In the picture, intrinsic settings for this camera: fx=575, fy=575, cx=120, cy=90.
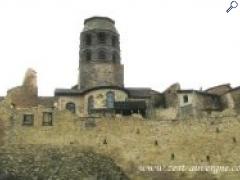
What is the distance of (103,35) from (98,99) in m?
9.04

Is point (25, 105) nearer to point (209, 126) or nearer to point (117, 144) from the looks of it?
point (117, 144)

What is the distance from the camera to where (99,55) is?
62.3 m

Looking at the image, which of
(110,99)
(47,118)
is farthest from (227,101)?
(47,118)

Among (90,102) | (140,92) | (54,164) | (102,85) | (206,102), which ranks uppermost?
(102,85)

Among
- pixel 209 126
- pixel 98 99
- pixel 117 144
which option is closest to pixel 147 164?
pixel 117 144

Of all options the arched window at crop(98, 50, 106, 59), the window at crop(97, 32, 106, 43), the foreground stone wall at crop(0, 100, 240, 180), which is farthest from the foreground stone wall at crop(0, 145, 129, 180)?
the window at crop(97, 32, 106, 43)

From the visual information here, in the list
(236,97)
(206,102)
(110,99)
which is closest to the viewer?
(110,99)

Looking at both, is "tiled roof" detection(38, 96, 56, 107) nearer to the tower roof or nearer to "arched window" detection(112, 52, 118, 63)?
"arched window" detection(112, 52, 118, 63)

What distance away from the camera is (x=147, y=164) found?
42781 millimetres

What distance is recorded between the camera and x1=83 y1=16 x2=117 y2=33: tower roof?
208ft

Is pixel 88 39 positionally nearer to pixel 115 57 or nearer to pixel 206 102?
pixel 115 57

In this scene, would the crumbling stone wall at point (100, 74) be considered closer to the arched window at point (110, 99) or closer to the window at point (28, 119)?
the arched window at point (110, 99)

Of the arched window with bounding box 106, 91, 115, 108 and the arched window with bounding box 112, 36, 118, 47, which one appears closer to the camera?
the arched window with bounding box 106, 91, 115, 108

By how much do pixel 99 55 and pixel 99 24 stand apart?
3704mm
